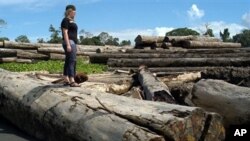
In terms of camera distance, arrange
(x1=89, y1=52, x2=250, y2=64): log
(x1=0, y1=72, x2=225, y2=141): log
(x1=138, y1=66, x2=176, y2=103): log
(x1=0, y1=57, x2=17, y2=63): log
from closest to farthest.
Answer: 1. (x1=0, y1=72, x2=225, y2=141): log
2. (x1=138, y1=66, x2=176, y2=103): log
3. (x1=89, y1=52, x2=250, y2=64): log
4. (x1=0, y1=57, x2=17, y2=63): log

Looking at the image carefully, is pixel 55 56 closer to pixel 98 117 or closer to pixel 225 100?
pixel 225 100

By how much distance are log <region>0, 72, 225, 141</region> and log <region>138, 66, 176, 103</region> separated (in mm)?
1754

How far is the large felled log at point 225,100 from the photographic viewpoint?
24.1ft

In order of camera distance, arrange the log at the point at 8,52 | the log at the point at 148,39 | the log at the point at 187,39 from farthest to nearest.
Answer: the log at the point at 187,39, the log at the point at 148,39, the log at the point at 8,52

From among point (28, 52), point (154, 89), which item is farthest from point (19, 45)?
point (154, 89)

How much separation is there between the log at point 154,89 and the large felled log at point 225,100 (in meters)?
1.19

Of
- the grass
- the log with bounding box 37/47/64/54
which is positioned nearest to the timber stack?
the grass

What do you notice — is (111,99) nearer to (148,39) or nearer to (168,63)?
(168,63)

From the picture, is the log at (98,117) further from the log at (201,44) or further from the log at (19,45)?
the log at (19,45)

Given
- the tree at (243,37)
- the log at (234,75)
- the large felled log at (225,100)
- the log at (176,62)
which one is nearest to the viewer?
the large felled log at (225,100)

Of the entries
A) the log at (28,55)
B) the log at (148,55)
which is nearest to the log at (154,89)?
the log at (148,55)

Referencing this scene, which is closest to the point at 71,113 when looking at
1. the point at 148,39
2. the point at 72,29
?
the point at 72,29

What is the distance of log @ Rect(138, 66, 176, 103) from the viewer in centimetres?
958

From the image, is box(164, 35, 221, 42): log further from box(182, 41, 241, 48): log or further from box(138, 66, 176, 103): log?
box(138, 66, 176, 103): log
